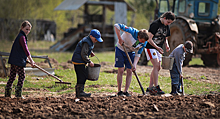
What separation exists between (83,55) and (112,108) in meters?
1.24

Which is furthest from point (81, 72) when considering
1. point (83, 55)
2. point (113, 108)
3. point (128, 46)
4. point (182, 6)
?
point (182, 6)

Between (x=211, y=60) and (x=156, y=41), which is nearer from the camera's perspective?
(x=156, y=41)

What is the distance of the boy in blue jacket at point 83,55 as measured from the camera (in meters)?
5.17

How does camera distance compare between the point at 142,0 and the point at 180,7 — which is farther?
the point at 142,0

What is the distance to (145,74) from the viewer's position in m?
9.33

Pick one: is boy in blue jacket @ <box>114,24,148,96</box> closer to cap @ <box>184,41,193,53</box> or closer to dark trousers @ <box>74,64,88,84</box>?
dark trousers @ <box>74,64,88,84</box>

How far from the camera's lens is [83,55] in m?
5.14

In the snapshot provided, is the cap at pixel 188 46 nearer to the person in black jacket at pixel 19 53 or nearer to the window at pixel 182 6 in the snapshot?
the person in black jacket at pixel 19 53

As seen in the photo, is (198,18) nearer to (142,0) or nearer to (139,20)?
(139,20)

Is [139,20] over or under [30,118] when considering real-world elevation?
over

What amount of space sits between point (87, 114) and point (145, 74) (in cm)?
543

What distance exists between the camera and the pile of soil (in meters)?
4.10

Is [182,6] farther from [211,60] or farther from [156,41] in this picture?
[156,41]

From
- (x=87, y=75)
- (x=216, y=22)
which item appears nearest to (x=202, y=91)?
(x=87, y=75)
